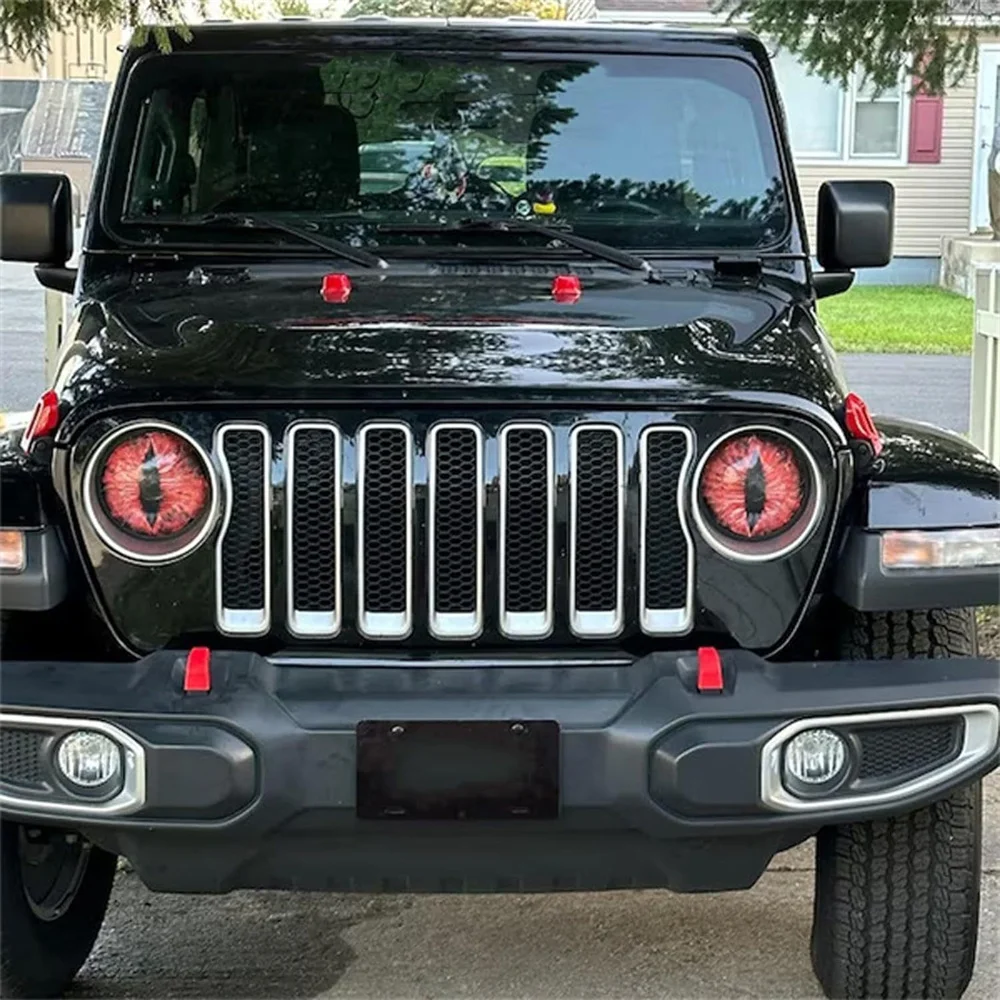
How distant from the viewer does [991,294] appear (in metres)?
6.89

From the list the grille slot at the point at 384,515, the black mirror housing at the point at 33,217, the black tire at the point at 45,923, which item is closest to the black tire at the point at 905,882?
the grille slot at the point at 384,515

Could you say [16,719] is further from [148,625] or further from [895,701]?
[895,701]

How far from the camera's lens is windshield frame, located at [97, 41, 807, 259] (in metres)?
3.89

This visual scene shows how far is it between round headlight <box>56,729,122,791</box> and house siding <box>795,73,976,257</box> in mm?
19810

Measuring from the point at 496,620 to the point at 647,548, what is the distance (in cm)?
30

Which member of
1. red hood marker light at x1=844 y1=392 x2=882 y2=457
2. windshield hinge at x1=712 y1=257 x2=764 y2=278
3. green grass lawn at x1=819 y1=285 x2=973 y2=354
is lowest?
green grass lawn at x1=819 y1=285 x2=973 y2=354

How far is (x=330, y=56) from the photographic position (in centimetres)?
412

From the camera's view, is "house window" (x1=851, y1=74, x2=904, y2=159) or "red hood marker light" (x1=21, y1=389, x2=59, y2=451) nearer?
"red hood marker light" (x1=21, y1=389, x2=59, y2=451)

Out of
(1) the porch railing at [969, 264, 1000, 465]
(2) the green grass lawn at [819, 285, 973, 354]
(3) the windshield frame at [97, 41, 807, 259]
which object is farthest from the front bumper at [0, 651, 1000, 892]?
(2) the green grass lawn at [819, 285, 973, 354]

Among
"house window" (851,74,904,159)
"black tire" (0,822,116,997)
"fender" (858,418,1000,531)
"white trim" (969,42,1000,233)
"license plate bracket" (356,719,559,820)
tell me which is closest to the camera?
"license plate bracket" (356,719,559,820)

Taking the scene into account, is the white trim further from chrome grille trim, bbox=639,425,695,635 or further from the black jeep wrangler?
chrome grille trim, bbox=639,425,695,635

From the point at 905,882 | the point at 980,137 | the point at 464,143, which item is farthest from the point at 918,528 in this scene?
the point at 980,137

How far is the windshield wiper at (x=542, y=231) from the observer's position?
12.4ft

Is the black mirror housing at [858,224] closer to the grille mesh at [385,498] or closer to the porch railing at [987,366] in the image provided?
the grille mesh at [385,498]
